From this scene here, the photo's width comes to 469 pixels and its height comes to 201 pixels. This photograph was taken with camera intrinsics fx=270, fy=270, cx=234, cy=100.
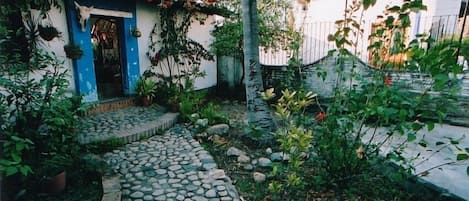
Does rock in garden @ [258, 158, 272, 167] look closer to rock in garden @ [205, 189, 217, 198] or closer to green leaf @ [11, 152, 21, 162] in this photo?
rock in garden @ [205, 189, 217, 198]

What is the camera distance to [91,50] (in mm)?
5145

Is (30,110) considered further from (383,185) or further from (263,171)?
(383,185)

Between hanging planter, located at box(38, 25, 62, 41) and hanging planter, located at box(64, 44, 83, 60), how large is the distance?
278mm

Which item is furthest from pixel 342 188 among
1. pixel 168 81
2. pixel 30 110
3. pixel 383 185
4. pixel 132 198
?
pixel 168 81

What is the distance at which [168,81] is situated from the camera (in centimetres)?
647

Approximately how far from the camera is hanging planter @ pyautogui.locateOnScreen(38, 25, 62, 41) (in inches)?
170

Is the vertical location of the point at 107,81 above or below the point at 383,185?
above

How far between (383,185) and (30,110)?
11.4 ft

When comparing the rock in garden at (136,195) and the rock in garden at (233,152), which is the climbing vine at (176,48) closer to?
the rock in garden at (233,152)

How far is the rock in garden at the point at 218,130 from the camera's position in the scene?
4.30 m

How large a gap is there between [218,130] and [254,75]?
3.62 feet

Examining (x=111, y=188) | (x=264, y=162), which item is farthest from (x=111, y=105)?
(x=264, y=162)

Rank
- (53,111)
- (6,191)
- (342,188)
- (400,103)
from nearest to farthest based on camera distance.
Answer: (400,103), (6,191), (53,111), (342,188)

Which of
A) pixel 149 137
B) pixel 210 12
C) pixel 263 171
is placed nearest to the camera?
pixel 263 171
